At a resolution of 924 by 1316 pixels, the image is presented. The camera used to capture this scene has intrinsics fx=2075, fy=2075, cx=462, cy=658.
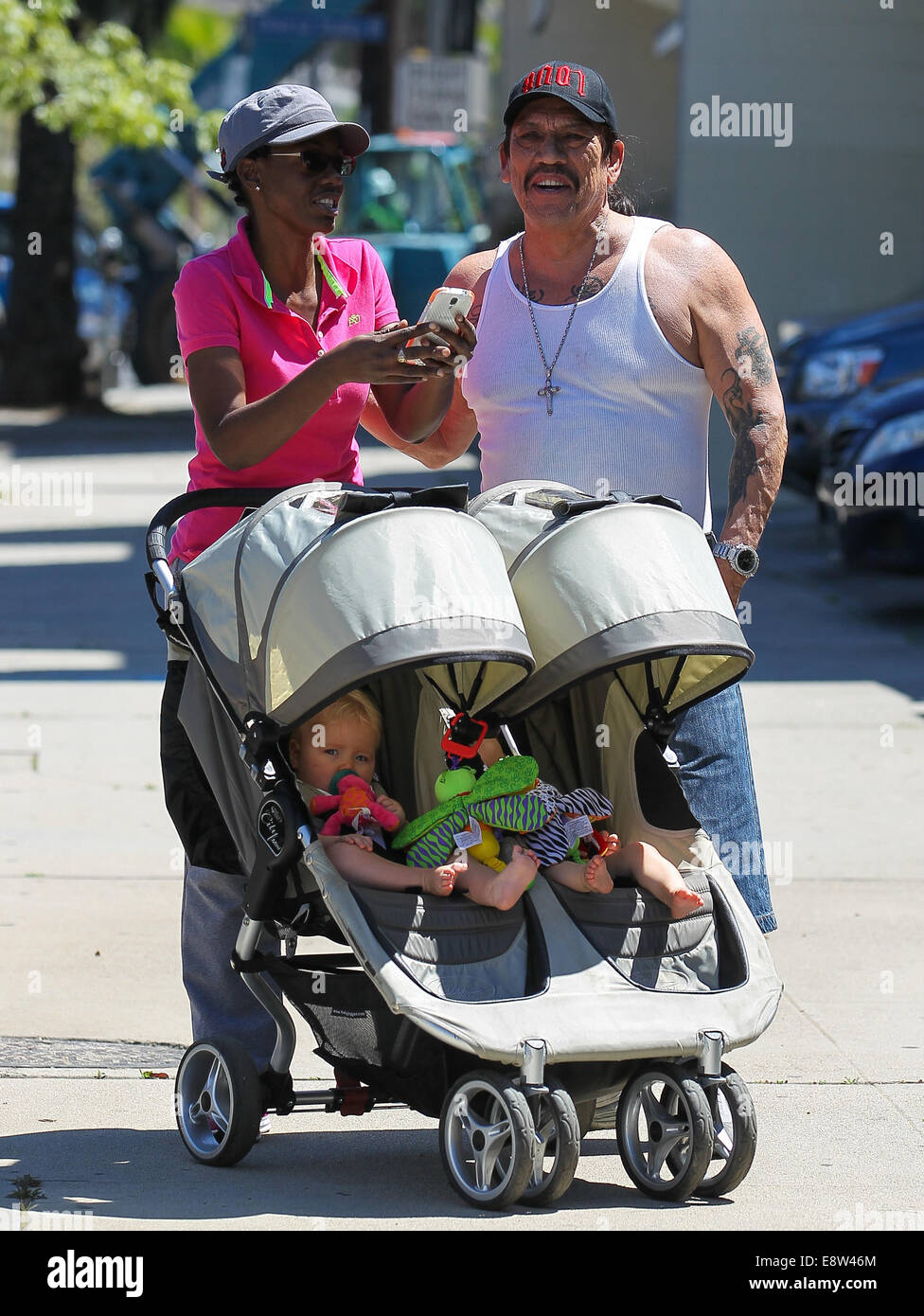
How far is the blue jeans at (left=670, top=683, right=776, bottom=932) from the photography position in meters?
4.58

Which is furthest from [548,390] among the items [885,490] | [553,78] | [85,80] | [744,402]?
[85,80]

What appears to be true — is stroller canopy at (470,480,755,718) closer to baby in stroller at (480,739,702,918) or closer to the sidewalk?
baby in stroller at (480,739,702,918)

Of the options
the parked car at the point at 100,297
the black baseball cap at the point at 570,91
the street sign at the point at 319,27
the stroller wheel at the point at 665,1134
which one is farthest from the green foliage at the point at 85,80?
the stroller wheel at the point at 665,1134

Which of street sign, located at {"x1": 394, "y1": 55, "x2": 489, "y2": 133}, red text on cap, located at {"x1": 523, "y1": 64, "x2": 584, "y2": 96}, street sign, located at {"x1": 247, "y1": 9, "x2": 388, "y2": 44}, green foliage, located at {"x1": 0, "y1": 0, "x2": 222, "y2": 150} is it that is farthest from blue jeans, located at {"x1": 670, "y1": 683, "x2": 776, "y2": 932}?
street sign, located at {"x1": 247, "y1": 9, "x2": 388, "y2": 44}

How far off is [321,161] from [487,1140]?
2026mm

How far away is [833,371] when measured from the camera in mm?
15414

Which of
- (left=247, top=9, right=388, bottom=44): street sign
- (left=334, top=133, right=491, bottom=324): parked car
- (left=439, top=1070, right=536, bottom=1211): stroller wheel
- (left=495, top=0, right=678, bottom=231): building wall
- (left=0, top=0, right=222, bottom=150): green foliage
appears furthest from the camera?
(left=247, top=9, right=388, bottom=44): street sign

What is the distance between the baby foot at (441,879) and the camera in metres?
4.02

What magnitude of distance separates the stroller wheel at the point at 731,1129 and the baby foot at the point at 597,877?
421mm

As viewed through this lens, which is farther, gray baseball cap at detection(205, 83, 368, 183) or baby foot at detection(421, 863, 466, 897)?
gray baseball cap at detection(205, 83, 368, 183)

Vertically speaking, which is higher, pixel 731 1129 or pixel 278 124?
pixel 278 124

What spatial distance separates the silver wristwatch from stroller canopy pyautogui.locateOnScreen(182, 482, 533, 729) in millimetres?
632

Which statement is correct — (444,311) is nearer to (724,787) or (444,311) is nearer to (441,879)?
(441,879)

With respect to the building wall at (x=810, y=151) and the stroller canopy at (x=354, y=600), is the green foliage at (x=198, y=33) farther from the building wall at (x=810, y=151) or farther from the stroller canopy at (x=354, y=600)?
the stroller canopy at (x=354, y=600)
